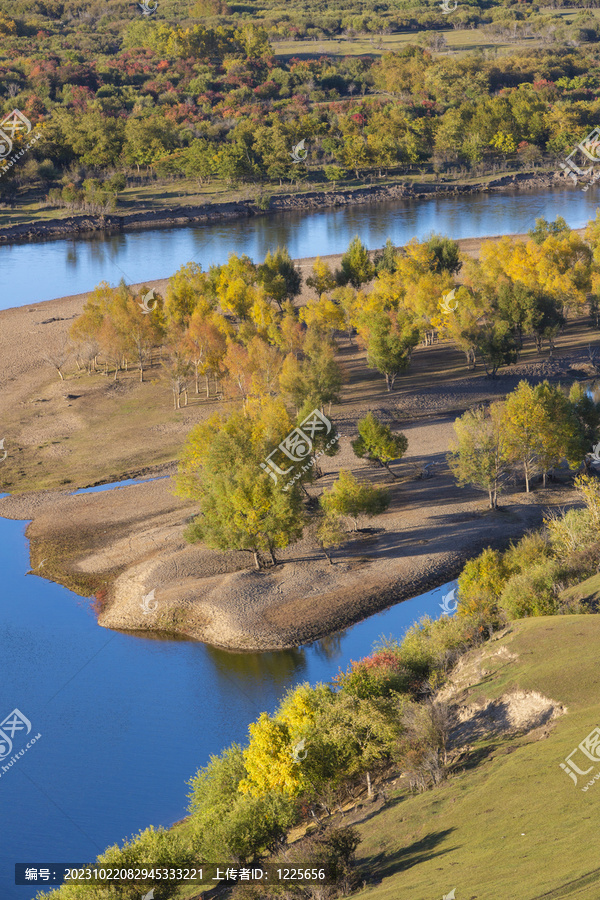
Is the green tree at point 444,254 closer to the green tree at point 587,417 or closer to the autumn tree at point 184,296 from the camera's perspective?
the autumn tree at point 184,296

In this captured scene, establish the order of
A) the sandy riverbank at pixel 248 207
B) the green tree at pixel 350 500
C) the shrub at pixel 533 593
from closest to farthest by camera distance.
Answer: the shrub at pixel 533 593, the green tree at pixel 350 500, the sandy riverbank at pixel 248 207

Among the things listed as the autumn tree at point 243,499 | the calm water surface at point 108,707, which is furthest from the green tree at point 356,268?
the calm water surface at point 108,707

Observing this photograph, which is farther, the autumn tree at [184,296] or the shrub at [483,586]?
the autumn tree at [184,296]

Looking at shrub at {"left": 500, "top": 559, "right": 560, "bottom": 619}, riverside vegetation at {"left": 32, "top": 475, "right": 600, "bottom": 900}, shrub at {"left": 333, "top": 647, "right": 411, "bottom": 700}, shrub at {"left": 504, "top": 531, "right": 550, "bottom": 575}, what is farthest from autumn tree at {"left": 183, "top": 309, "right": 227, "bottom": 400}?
shrub at {"left": 333, "top": 647, "right": 411, "bottom": 700}

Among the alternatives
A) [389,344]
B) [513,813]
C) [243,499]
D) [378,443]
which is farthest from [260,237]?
[513,813]

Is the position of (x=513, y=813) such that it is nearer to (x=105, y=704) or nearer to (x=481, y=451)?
(x=105, y=704)

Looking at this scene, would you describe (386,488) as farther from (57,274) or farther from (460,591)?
(57,274)

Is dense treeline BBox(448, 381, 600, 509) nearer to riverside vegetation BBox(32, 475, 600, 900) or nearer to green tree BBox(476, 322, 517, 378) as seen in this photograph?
riverside vegetation BBox(32, 475, 600, 900)
